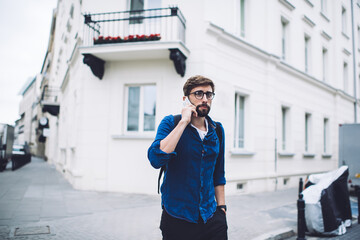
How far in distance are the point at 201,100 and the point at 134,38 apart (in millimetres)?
7265

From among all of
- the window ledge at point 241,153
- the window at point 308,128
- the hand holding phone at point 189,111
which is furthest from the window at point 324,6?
the hand holding phone at point 189,111

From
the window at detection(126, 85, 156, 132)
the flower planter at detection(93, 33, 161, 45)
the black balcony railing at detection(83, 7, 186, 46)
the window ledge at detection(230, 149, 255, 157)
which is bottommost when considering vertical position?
the window ledge at detection(230, 149, 255, 157)

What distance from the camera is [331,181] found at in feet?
19.4

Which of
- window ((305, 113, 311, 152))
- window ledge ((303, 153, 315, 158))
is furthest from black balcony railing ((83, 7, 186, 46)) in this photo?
window ((305, 113, 311, 152))

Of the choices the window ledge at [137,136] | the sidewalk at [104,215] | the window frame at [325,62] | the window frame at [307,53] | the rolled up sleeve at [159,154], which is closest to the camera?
the rolled up sleeve at [159,154]

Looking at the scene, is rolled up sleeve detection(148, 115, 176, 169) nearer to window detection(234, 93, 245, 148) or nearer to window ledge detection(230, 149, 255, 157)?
window ledge detection(230, 149, 255, 157)

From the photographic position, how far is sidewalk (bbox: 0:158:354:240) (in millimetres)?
5074

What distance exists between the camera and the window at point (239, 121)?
10.6 m

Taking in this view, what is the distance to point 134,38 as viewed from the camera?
29.3ft

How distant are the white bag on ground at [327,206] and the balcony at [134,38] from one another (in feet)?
16.5

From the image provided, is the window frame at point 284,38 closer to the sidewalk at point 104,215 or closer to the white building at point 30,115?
the sidewalk at point 104,215

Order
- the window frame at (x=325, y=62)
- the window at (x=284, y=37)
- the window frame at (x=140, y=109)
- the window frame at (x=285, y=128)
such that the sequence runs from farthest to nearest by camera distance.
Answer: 1. the window frame at (x=325, y=62)
2. the window at (x=284, y=37)
3. the window frame at (x=285, y=128)
4. the window frame at (x=140, y=109)

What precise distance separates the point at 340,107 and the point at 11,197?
57.8 ft

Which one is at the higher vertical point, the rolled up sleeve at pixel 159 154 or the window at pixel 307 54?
the window at pixel 307 54
